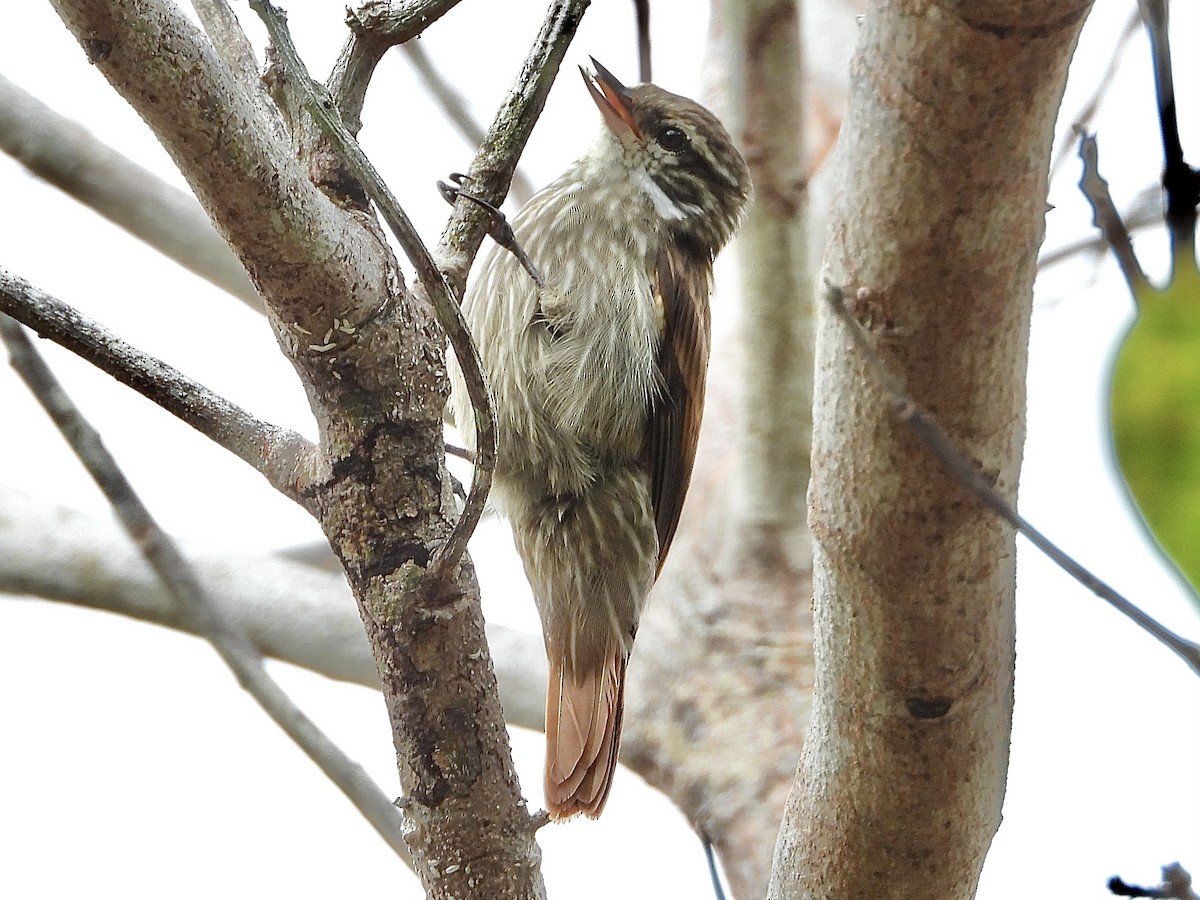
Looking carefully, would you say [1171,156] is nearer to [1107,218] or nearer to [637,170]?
[1107,218]

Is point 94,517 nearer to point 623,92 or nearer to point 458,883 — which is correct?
point 623,92

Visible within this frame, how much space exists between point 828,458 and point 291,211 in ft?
1.82

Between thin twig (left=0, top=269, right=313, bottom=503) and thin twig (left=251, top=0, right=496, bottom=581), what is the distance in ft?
0.74

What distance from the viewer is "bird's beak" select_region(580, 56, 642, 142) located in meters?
2.78

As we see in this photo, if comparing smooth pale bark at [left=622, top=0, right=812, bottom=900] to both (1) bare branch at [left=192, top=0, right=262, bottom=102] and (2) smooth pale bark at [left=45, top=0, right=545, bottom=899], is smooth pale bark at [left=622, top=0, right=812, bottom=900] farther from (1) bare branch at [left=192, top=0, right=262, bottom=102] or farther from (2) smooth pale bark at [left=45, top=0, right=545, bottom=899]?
(1) bare branch at [left=192, top=0, right=262, bottom=102]

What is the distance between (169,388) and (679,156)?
1699mm

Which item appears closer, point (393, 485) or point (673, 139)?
point (393, 485)

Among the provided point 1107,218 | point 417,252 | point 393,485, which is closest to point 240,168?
point 417,252

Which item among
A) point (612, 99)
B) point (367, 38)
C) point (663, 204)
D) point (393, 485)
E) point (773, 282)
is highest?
point (612, 99)

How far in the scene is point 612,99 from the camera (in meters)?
2.79

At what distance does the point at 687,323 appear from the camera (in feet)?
8.48

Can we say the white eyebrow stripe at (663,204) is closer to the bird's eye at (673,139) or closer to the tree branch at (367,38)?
the bird's eye at (673,139)

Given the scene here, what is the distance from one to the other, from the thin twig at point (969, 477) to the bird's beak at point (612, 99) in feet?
5.90

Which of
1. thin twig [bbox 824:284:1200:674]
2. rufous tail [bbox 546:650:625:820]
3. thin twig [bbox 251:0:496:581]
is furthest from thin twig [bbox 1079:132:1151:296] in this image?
rufous tail [bbox 546:650:625:820]
